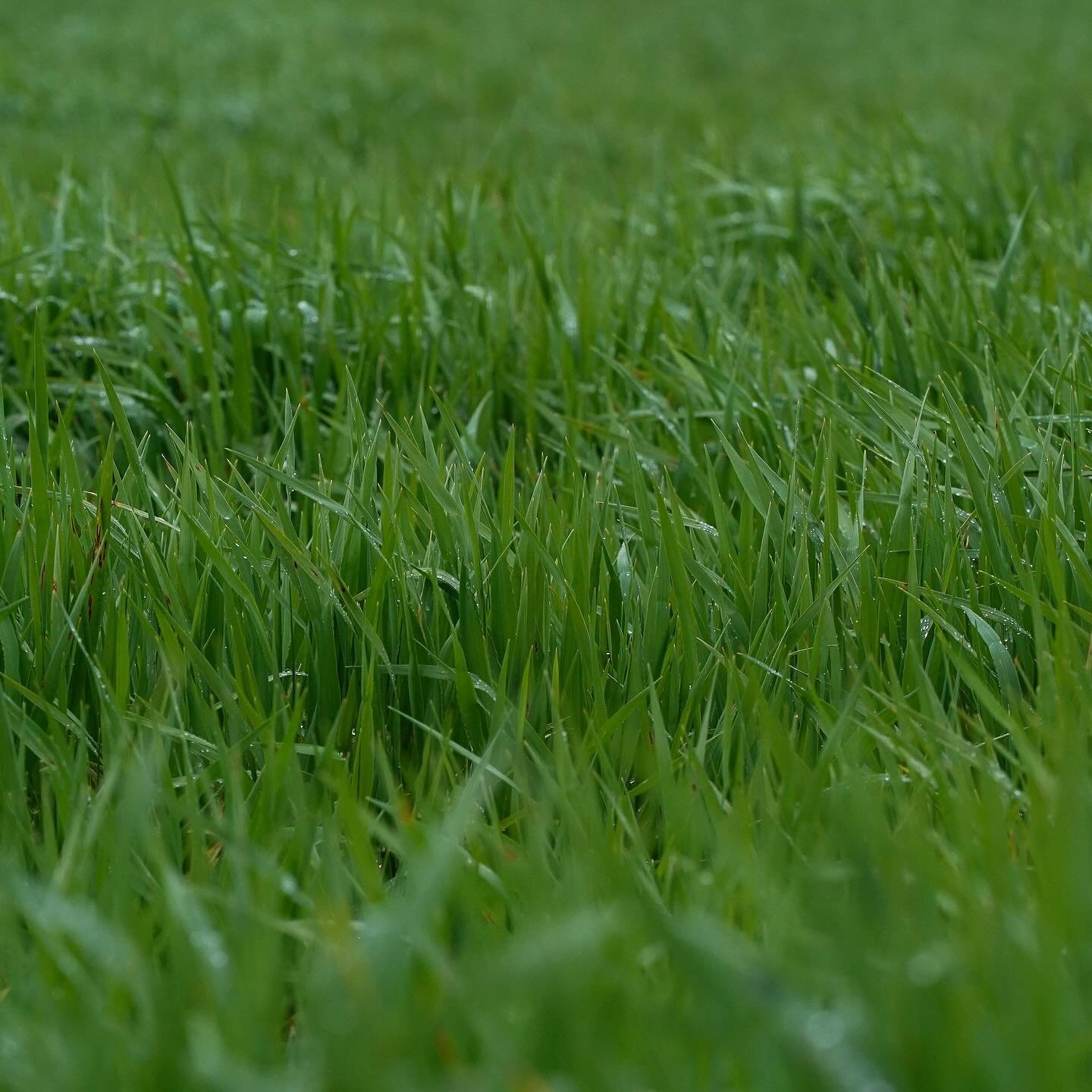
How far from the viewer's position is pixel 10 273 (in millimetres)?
2367

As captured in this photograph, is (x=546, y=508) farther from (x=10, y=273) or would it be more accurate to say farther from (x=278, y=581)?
(x=10, y=273)

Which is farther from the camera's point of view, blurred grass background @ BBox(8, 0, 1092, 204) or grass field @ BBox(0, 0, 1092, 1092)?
blurred grass background @ BBox(8, 0, 1092, 204)

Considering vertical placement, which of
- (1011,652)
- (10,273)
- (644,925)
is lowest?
(1011,652)

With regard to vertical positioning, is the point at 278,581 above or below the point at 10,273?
below

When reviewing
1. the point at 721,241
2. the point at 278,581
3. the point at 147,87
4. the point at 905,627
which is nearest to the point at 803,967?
the point at 905,627

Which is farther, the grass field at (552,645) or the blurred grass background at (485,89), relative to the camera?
the blurred grass background at (485,89)

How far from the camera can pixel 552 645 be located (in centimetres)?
138

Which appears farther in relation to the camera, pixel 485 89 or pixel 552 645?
pixel 485 89

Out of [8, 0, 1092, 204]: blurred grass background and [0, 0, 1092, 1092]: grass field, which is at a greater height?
[8, 0, 1092, 204]: blurred grass background

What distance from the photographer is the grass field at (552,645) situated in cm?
76

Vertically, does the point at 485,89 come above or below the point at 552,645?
above

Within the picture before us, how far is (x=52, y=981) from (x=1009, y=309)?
2005mm

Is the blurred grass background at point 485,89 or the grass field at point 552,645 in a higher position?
the blurred grass background at point 485,89

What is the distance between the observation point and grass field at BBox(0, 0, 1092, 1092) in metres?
0.76
